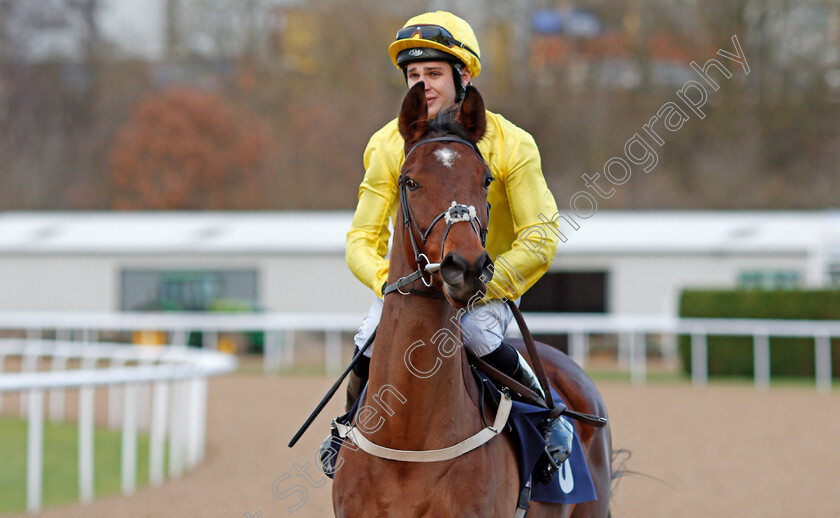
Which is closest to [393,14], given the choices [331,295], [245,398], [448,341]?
[331,295]

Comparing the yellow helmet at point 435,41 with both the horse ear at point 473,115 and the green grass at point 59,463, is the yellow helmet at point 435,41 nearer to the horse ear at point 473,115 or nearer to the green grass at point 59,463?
the horse ear at point 473,115

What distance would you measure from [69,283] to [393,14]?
16566mm

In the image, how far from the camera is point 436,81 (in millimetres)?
3018

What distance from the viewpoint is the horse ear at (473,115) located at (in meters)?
2.69

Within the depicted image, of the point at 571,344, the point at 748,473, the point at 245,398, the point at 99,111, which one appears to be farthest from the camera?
the point at 99,111

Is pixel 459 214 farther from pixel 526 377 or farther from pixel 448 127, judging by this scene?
pixel 526 377

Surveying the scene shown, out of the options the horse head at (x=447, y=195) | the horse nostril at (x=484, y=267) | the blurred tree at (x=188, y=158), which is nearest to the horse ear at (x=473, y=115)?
the horse head at (x=447, y=195)

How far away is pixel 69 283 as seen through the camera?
18.8 metres

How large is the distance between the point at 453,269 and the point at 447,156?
0.37 metres

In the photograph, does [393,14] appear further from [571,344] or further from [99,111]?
[571,344]

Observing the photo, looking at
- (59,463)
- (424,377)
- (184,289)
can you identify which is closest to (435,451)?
(424,377)

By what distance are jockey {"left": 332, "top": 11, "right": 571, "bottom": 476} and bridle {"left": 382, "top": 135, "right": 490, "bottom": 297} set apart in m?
0.25

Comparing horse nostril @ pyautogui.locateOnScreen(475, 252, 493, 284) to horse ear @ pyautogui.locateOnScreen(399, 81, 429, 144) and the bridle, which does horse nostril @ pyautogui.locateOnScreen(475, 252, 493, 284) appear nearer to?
the bridle

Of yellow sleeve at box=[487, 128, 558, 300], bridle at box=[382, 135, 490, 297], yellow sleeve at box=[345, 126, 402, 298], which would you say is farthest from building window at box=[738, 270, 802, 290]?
bridle at box=[382, 135, 490, 297]
